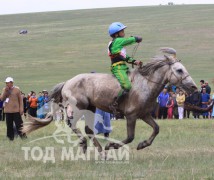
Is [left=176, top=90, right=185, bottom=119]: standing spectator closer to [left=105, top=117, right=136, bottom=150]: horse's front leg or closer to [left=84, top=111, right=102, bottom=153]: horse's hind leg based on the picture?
[left=84, top=111, right=102, bottom=153]: horse's hind leg

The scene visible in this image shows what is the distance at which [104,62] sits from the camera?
5931 cm

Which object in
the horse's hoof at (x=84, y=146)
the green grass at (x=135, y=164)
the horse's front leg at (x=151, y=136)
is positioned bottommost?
the green grass at (x=135, y=164)

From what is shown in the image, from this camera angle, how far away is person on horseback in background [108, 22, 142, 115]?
37.4 ft

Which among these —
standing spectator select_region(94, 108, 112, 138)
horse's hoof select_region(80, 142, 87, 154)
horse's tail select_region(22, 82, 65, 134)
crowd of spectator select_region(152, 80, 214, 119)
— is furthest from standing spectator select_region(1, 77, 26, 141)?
crowd of spectator select_region(152, 80, 214, 119)

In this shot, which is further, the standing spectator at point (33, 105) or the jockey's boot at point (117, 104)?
the standing spectator at point (33, 105)

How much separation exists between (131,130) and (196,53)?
51.7m

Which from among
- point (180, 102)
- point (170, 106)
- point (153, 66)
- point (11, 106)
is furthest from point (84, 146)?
point (170, 106)

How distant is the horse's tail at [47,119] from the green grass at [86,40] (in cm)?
3058

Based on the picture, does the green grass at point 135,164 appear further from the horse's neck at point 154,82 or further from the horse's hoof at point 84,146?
the horse's neck at point 154,82

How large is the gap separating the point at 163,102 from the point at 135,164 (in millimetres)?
14856

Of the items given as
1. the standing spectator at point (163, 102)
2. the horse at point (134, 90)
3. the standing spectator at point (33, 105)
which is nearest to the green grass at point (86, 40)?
the standing spectator at point (33, 105)

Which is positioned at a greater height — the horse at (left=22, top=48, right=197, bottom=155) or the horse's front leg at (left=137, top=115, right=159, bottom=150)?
the horse at (left=22, top=48, right=197, bottom=155)

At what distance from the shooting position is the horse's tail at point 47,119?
41.7 feet

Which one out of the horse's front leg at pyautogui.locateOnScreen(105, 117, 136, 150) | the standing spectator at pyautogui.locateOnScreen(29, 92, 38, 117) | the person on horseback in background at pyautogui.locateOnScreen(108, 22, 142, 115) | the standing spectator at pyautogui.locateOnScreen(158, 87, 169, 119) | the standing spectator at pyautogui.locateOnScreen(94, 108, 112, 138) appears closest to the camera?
the horse's front leg at pyautogui.locateOnScreen(105, 117, 136, 150)
